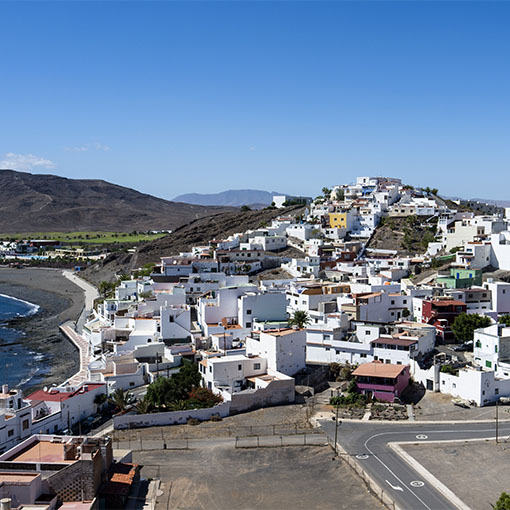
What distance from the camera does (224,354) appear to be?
29234 millimetres

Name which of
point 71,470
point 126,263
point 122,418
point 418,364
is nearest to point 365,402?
point 418,364

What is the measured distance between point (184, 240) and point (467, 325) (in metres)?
48.1

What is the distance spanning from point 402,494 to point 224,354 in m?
13.1

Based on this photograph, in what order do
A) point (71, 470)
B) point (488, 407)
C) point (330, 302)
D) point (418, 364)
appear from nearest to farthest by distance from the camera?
1. point (71, 470)
2. point (488, 407)
3. point (418, 364)
4. point (330, 302)

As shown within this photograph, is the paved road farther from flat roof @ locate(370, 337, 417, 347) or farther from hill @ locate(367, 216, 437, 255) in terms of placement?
hill @ locate(367, 216, 437, 255)

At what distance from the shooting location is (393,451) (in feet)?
67.2

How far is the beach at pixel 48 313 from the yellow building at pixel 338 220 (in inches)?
1009

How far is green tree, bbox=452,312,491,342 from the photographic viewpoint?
3106 centimetres

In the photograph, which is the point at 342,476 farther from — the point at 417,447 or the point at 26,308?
the point at 26,308

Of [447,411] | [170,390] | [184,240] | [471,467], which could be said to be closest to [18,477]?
[170,390]

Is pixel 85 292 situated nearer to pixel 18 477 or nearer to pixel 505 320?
pixel 505 320

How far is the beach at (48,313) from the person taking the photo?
3562 centimetres

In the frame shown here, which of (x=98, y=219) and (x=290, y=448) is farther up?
(x=98, y=219)

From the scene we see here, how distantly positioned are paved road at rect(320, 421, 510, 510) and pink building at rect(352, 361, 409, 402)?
2.67m
